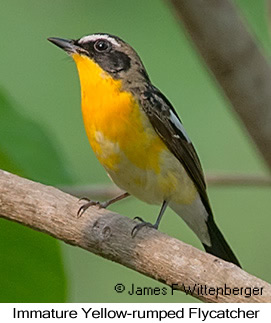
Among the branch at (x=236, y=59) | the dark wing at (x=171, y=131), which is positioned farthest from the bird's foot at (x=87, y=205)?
the branch at (x=236, y=59)

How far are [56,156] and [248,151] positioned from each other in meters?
2.74

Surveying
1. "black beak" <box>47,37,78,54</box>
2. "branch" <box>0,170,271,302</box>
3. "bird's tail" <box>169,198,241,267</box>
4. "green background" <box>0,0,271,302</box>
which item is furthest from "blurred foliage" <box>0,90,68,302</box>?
"green background" <box>0,0,271,302</box>

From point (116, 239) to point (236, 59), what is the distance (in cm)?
73

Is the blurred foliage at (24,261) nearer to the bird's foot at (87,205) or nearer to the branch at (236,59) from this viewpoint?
the bird's foot at (87,205)

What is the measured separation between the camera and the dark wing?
11.3 ft

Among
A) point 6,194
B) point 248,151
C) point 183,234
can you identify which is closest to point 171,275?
point 6,194

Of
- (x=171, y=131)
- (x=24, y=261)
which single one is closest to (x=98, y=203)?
(x=171, y=131)

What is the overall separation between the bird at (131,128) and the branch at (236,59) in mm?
461

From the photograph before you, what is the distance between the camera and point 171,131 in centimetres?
348

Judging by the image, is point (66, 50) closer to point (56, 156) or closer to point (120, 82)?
point (120, 82)

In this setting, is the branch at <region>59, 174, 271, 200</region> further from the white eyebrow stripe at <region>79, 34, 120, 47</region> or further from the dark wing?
the white eyebrow stripe at <region>79, 34, 120, 47</region>

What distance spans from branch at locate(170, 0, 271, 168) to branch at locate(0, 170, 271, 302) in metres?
0.52

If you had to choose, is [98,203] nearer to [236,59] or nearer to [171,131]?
[171,131]

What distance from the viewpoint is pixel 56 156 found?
310cm
